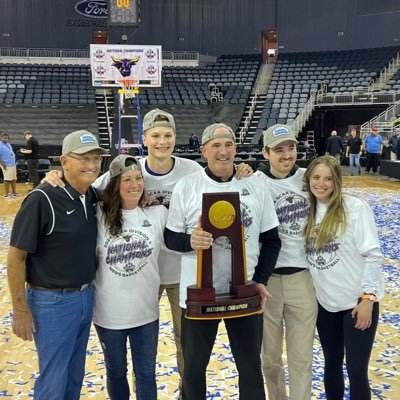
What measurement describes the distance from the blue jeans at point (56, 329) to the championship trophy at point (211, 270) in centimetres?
54

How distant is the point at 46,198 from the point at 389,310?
3313mm

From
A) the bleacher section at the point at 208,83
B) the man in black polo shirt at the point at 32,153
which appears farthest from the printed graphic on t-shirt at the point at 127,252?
the bleacher section at the point at 208,83

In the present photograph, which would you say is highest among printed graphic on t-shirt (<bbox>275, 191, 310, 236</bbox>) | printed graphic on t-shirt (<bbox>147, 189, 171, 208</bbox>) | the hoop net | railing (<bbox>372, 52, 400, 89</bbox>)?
railing (<bbox>372, 52, 400, 89</bbox>)

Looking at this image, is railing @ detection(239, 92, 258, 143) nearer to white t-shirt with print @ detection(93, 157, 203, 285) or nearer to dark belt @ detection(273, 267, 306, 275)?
white t-shirt with print @ detection(93, 157, 203, 285)

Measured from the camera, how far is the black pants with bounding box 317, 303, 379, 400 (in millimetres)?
2066

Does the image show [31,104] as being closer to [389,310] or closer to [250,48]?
[250,48]

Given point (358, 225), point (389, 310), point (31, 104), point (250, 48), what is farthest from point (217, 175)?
point (250, 48)

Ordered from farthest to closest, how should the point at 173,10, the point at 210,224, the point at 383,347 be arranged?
the point at 173,10
the point at 383,347
the point at 210,224

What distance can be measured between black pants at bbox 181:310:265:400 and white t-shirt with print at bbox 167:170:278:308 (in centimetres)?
14

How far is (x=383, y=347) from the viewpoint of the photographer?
3.36 metres

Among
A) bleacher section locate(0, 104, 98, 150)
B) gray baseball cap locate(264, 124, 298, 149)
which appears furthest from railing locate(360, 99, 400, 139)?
gray baseball cap locate(264, 124, 298, 149)

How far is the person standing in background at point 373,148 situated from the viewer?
14133mm

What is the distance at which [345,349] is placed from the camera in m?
2.20

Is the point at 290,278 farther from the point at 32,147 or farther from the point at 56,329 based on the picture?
the point at 32,147
